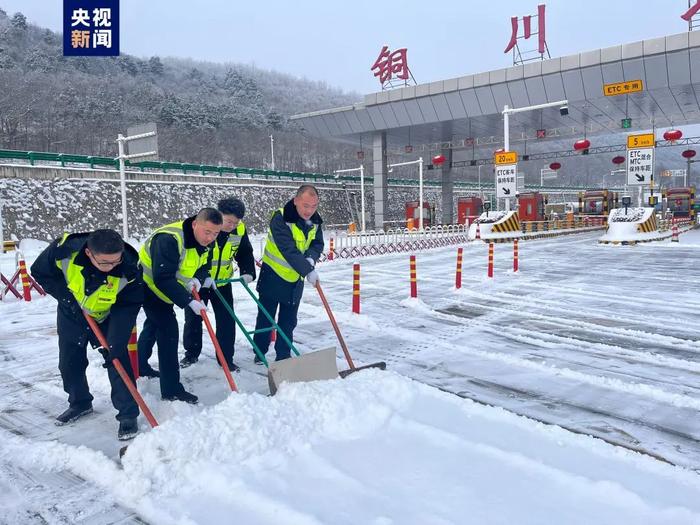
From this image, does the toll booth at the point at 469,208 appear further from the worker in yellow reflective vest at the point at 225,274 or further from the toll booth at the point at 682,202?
the worker in yellow reflective vest at the point at 225,274

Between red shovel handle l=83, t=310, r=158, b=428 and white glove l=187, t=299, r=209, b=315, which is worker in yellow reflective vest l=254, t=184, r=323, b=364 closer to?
A: white glove l=187, t=299, r=209, b=315

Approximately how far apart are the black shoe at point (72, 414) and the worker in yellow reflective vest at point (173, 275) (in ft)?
2.05

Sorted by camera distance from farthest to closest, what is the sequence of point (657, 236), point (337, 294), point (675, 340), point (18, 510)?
1. point (657, 236)
2. point (337, 294)
3. point (675, 340)
4. point (18, 510)

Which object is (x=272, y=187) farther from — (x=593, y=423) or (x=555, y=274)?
(x=593, y=423)

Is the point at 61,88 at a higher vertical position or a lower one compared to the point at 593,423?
higher

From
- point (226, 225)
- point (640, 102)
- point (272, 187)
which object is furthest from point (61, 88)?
point (226, 225)

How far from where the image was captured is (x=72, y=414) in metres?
4.27

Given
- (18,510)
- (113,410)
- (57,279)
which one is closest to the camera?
(18,510)

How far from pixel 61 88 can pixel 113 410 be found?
51.7 meters

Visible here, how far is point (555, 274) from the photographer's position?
1273cm

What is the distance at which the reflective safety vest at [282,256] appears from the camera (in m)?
5.11

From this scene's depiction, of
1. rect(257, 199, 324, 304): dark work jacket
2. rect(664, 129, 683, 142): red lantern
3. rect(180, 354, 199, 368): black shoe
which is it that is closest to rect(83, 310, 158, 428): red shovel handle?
rect(257, 199, 324, 304): dark work jacket

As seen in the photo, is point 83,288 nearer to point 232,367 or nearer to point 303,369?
point 303,369

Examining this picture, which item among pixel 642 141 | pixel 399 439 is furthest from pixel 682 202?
pixel 399 439
